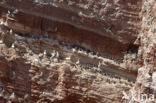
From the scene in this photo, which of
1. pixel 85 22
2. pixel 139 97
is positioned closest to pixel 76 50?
pixel 85 22

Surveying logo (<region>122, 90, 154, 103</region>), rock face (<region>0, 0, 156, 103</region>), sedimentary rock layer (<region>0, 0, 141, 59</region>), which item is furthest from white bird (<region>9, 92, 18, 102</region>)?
logo (<region>122, 90, 154, 103</region>)

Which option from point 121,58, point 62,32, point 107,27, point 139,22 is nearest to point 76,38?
point 62,32

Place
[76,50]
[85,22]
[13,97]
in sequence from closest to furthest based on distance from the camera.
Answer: [13,97], [76,50], [85,22]

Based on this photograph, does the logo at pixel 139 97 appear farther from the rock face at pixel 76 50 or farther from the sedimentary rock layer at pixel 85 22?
the sedimentary rock layer at pixel 85 22

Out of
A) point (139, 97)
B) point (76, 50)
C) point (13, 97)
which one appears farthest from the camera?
point (76, 50)

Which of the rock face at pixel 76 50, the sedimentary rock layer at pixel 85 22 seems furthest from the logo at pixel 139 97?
the sedimentary rock layer at pixel 85 22

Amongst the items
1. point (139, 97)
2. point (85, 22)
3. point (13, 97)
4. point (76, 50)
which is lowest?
point (13, 97)

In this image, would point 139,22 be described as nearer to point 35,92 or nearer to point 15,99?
point 35,92

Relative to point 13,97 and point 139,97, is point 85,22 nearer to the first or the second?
point 139,97
